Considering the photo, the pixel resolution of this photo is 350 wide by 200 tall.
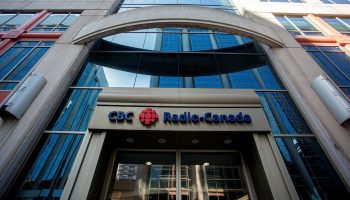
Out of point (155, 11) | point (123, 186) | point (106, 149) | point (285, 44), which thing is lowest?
point (123, 186)

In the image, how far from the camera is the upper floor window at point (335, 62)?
387 inches

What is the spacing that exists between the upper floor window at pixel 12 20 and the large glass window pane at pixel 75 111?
309 inches

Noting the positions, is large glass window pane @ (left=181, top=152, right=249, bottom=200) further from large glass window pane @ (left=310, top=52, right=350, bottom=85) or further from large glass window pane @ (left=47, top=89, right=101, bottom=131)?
large glass window pane @ (left=310, top=52, right=350, bottom=85)

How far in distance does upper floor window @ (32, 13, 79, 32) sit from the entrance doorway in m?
9.76

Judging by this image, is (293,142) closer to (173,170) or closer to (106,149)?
(173,170)

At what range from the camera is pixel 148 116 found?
7027 mm

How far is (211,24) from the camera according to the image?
34.4ft

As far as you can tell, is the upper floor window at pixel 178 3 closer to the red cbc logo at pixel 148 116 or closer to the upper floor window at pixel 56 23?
the upper floor window at pixel 56 23

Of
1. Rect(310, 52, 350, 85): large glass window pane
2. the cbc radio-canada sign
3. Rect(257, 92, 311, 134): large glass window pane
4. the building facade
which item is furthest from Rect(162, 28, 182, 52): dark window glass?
Rect(310, 52, 350, 85): large glass window pane

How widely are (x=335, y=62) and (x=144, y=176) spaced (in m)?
11.6

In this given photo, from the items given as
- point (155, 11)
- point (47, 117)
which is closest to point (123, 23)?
point (155, 11)

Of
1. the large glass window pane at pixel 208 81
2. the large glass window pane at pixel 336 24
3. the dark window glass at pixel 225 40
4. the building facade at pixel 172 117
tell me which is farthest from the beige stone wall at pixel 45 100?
the large glass window pane at pixel 336 24

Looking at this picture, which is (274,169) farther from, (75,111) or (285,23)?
(285,23)

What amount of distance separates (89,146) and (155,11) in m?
7.95
